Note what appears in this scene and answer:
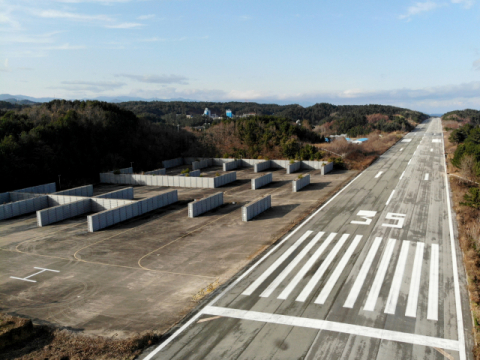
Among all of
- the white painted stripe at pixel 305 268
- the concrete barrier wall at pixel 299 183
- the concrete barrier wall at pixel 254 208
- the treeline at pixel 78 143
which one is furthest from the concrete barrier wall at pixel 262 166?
the white painted stripe at pixel 305 268

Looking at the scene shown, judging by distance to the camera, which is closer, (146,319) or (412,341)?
(412,341)

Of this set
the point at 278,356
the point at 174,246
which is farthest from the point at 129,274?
the point at 278,356

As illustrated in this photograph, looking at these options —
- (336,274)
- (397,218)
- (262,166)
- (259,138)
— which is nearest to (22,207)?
(336,274)

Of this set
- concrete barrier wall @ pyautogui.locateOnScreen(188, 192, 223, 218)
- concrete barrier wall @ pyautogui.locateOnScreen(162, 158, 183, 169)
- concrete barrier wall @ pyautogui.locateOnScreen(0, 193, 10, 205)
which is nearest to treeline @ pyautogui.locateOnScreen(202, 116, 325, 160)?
concrete barrier wall @ pyautogui.locateOnScreen(162, 158, 183, 169)

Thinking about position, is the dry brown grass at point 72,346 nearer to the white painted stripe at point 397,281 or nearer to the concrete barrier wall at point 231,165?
the white painted stripe at point 397,281

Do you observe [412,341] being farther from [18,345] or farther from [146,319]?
[18,345]
